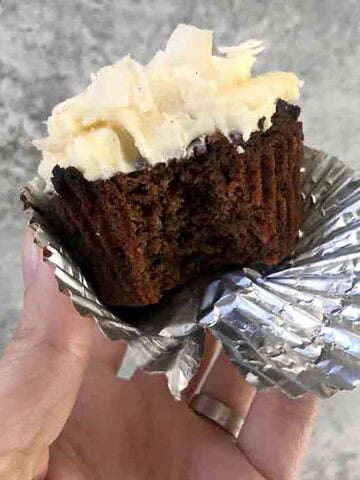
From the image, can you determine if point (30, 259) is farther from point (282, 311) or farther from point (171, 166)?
point (282, 311)

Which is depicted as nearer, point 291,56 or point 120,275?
point 120,275

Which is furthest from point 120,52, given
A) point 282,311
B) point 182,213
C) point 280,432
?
point 280,432

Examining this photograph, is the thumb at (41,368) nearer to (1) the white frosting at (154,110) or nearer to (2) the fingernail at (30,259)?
(2) the fingernail at (30,259)

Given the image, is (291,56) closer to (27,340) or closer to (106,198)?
(106,198)

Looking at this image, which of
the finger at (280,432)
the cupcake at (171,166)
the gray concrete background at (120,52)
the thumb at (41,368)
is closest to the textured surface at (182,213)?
the cupcake at (171,166)

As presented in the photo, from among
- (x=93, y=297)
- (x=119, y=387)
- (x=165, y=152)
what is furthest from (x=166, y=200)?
(x=119, y=387)

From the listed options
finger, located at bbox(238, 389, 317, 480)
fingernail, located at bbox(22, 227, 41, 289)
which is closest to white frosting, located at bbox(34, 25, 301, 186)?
fingernail, located at bbox(22, 227, 41, 289)

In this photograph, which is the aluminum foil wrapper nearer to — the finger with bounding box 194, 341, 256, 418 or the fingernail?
the fingernail
